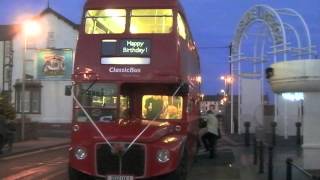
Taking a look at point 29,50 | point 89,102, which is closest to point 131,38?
point 89,102

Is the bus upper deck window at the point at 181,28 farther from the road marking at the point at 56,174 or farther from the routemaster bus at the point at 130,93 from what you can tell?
the road marking at the point at 56,174

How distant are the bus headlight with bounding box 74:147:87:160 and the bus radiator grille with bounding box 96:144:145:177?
0.93 ft

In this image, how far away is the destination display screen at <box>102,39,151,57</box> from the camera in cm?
1507

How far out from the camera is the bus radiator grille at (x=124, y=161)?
44.9ft

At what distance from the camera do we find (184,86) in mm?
15234

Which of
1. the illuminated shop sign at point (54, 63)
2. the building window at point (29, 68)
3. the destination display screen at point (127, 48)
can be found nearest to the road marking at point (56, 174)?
the destination display screen at point (127, 48)

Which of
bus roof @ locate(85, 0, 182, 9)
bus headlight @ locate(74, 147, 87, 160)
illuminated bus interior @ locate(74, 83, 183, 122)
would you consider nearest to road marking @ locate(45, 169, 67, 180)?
illuminated bus interior @ locate(74, 83, 183, 122)

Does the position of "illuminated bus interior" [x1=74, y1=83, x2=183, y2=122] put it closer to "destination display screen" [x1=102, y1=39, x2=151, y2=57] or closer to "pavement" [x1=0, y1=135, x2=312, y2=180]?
"destination display screen" [x1=102, y1=39, x2=151, y2=57]

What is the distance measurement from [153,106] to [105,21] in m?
2.28

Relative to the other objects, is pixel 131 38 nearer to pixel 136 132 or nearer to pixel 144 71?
pixel 144 71

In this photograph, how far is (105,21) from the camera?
1554 centimetres

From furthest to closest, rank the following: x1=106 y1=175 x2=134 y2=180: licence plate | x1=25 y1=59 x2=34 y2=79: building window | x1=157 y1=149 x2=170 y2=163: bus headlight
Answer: x1=25 y1=59 x2=34 y2=79: building window → x1=157 y1=149 x2=170 y2=163: bus headlight → x1=106 y1=175 x2=134 y2=180: licence plate

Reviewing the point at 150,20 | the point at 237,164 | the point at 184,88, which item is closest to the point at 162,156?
the point at 184,88

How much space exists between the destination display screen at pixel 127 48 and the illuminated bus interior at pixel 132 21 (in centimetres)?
29
